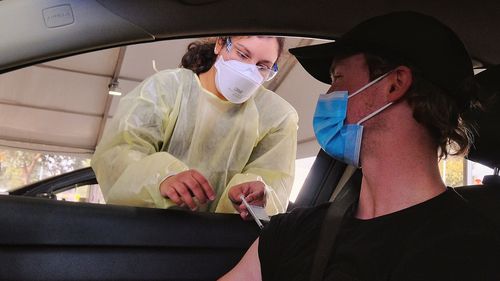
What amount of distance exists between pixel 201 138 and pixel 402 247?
89 centimetres

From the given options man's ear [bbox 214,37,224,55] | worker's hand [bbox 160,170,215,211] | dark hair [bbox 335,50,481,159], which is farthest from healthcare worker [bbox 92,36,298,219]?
dark hair [bbox 335,50,481,159]

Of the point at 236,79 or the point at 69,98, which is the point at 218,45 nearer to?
the point at 236,79

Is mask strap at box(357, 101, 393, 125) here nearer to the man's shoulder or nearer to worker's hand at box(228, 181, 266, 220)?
the man's shoulder

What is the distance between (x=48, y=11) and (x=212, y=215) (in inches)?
29.3

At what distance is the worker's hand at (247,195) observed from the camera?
1625 millimetres

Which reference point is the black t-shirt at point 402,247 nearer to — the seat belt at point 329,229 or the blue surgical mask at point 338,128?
the seat belt at point 329,229

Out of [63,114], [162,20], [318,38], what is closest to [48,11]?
[162,20]

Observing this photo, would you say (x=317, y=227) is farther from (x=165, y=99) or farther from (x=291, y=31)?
(x=165, y=99)

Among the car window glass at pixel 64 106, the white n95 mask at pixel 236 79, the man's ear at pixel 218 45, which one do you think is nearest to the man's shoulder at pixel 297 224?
the white n95 mask at pixel 236 79

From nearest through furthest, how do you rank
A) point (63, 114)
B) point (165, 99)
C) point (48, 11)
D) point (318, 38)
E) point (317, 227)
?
1. point (48, 11)
2. point (317, 227)
3. point (318, 38)
4. point (165, 99)
5. point (63, 114)

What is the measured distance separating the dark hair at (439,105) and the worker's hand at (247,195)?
51 cm

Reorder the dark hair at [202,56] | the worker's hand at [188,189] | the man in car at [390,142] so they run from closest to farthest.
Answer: the man in car at [390,142] → the worker's hand at [188,189] → the dark hair at [202,56]

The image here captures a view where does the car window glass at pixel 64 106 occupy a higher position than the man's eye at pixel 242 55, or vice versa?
the man's eye at pixel 242 55

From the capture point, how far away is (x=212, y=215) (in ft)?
5.26
